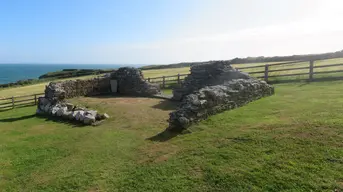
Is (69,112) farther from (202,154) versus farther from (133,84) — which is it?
(202,154)

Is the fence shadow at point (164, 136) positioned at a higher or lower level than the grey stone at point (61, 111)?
lower

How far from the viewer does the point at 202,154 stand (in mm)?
6043

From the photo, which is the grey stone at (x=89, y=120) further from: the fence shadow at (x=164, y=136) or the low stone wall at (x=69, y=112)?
the fence shadow at (x=164, y=136)

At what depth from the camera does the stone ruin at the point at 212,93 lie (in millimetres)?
8137

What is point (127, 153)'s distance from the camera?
688cm

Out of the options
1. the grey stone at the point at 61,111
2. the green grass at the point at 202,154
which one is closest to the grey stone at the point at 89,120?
the green grass at the point at 202,154

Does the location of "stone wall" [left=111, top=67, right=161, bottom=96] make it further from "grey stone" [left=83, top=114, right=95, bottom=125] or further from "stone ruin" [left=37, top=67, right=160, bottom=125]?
"grey stone" [left=83, top=114, right=95, bottom=125]

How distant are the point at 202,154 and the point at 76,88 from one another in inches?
559

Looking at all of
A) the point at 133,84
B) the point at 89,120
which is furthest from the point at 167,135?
the point at 133,84

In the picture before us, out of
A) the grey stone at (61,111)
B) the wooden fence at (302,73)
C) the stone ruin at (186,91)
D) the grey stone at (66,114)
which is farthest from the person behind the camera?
the wooden fence at (302,73)

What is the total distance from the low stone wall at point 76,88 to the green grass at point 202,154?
5219 millimetres

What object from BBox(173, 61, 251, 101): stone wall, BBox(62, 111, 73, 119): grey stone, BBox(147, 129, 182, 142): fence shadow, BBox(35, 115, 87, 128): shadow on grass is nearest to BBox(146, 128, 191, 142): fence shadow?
BBox(147, 129, 182, 142): fence shadow

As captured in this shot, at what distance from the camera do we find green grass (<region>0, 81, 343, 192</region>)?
4797 millimetres

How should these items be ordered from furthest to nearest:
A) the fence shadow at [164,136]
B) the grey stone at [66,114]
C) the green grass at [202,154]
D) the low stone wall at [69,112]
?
the grey stone at [66,114] < the low stone wall at [69,112] < the fence shadow at [164,136] < the green grass at [202,154]
